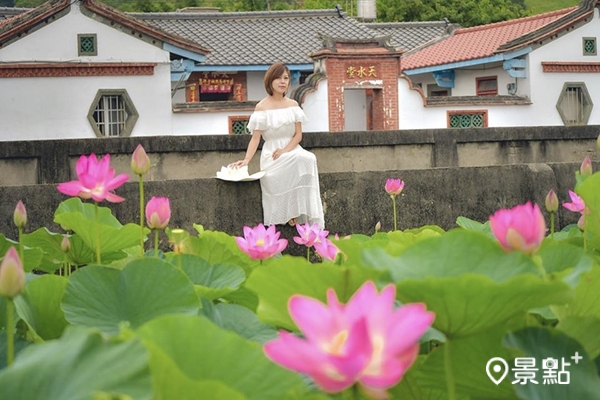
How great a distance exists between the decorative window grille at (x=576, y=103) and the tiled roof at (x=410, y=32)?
5.36 metres

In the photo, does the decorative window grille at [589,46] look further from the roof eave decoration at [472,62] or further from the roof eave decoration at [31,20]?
the roof eave decoration at [31,20]

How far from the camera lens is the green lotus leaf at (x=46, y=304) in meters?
1.53

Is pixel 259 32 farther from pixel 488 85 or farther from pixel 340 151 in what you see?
pixel 340 151

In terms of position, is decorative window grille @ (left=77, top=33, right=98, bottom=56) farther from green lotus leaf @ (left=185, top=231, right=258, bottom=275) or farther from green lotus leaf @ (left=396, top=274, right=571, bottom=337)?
green lotus leaf @ (left=396, top=274, right=571, bottom=337)

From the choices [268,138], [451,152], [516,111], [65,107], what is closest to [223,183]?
[268,138]

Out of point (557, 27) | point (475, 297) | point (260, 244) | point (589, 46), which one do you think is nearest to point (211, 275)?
point (260, 244)

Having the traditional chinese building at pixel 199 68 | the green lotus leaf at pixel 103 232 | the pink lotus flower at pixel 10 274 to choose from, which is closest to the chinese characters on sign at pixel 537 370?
the pink lotus flower at pixel 10 274

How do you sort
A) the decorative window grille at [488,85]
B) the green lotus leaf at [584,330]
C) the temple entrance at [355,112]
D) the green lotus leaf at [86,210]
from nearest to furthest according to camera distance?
1. the green lotus leaf at [584,330]
2. the green lotus leaf at [86,210]
3. the temple entrance at [355,112]
4. the decorative window grille at [488,85]

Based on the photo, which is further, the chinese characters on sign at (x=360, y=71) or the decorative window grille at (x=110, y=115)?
the chinese characters on sign at (x=360, y=71)

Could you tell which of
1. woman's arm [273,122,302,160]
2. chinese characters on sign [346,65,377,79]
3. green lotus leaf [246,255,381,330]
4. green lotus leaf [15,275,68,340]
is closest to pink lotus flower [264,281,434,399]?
green lotus leaf [246,255,381,330]

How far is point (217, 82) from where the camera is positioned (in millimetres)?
21266

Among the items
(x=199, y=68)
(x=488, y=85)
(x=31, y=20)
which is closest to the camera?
(x=31, y=20)

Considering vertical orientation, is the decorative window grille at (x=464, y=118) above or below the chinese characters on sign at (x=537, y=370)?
above

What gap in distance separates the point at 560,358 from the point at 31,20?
1596 cm
